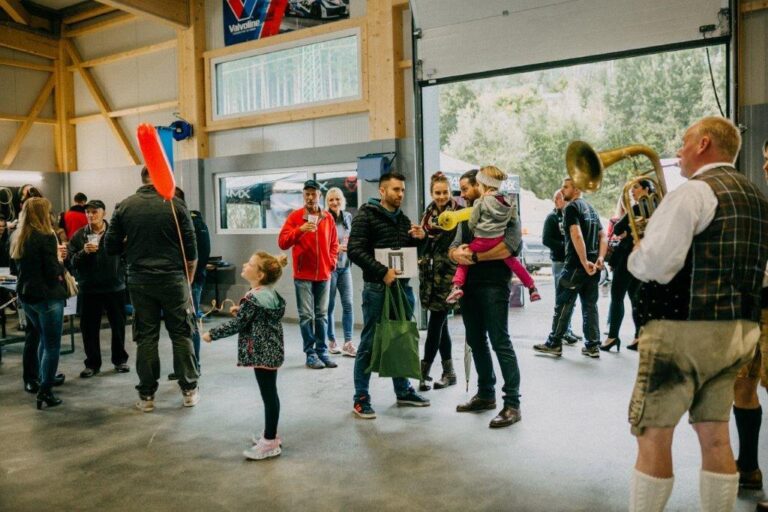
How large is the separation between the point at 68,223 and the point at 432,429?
7041 mm

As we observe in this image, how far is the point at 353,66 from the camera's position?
812cm

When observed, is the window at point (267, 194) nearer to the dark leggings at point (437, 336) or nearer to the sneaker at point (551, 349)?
the sneaker at point (551, 349)

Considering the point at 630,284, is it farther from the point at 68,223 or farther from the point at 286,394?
the point at 68,223

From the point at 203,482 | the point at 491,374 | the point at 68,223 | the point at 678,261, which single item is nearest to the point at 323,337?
the point at 491,374

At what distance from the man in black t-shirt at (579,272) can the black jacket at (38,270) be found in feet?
14.0

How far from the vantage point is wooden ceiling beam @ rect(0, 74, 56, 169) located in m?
11.5

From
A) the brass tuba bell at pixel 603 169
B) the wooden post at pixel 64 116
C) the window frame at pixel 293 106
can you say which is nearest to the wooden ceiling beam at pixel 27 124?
the wooden post at pixel 64 116

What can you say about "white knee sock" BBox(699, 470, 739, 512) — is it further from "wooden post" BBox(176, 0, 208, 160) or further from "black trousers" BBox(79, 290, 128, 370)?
"wooden post" BBox(176, 0, 208, 160)

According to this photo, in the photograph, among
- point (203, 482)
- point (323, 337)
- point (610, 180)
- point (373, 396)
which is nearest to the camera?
point (203, 482)

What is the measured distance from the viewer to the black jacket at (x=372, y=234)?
4219 mm

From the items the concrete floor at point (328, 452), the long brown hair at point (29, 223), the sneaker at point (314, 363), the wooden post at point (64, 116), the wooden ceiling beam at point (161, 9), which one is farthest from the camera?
the wooden post at point (64, 116)

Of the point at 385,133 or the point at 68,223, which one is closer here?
the point at 385,133

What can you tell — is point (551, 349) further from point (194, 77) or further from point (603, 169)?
point (194, 77)

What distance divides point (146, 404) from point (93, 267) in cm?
158
